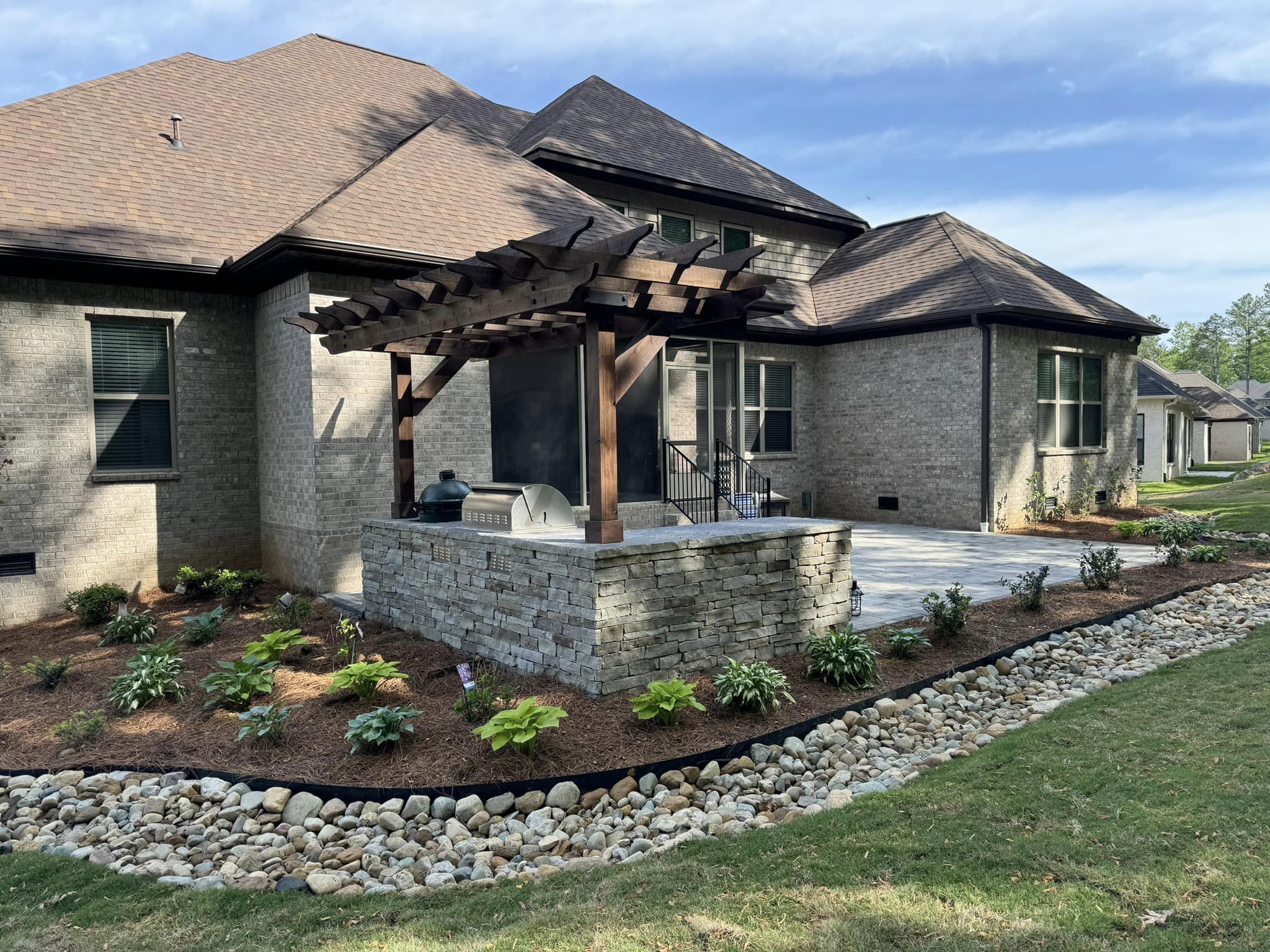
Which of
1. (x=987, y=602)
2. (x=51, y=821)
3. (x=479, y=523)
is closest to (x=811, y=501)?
(x=987, y=602)

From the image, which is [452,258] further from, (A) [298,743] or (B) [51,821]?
(B) [51,821]

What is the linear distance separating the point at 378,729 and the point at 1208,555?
412 inches

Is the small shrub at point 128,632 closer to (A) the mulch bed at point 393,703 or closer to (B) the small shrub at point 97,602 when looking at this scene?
(A) the mulch bed at point 393,703

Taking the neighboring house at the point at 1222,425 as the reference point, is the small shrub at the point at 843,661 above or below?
below

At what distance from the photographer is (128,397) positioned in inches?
379

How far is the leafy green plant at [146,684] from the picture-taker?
593 cm

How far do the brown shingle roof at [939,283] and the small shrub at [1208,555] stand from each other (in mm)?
4893

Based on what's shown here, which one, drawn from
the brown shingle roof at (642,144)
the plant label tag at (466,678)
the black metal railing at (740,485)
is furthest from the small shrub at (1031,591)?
the brown shingle roof at (642,144)

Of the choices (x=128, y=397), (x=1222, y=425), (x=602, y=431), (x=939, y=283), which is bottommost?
(x=602, y=431)

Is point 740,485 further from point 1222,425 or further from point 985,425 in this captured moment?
point 1222,425

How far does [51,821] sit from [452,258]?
6.91 metres

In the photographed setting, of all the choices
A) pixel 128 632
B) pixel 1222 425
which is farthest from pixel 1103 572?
pixel 1222 425

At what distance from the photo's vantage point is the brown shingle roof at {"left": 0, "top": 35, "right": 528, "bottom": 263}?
9250mm

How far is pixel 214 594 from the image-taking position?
957cm
